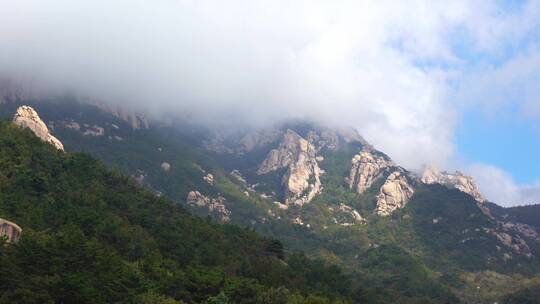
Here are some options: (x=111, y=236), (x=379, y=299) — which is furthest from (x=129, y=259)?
(x=379, y=299)

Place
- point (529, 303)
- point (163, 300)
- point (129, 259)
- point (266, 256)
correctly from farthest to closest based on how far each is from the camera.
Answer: point (529, 303) < point (266, 256) < point (129, 259) < point (163, 300)

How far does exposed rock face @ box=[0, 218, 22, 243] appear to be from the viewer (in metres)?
77.5

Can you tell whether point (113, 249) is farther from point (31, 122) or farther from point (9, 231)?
point (31, 122)

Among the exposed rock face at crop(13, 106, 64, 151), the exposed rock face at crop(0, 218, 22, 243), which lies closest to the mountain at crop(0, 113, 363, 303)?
the exposed rock face at crop(0, 218, 22, 243)

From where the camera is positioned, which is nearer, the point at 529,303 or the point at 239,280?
the point at 239,280

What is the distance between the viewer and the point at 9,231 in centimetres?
7838

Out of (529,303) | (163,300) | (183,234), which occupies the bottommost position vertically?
(163,300)

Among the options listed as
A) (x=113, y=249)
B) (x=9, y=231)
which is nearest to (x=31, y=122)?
(x=113, y=249)

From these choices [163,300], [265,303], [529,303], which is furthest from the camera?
[529,303]

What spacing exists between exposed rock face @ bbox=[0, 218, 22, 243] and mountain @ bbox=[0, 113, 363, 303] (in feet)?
0.47

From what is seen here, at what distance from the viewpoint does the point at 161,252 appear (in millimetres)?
108000

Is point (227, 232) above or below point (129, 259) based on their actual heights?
A: above

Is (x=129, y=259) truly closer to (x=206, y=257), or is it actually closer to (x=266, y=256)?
(x=206, y=257)

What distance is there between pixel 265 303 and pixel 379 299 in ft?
191
